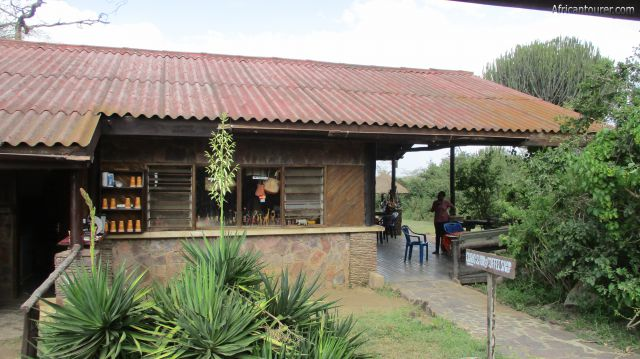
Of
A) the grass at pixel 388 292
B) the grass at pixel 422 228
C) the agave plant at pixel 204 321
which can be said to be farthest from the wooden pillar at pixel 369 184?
the grass at pixel 422 228

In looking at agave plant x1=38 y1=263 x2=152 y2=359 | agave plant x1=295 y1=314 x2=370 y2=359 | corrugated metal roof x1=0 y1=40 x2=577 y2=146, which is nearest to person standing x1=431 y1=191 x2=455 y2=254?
corrugated metal roof x1=0 y1=40 x2=577 y2=146

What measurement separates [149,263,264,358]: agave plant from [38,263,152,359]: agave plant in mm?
184

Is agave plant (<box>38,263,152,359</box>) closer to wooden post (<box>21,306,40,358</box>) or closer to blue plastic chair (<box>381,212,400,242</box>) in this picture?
wooden post (<box>21,306,40,358</box>)

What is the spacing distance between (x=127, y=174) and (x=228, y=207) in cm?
173

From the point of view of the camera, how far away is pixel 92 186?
7.72m

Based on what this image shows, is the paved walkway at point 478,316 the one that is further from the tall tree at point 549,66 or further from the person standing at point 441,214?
the tall tree at point 549,66

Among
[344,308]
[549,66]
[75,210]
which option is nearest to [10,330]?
[75,210]

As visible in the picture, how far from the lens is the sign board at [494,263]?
14.4ft

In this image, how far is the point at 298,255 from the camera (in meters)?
8.73

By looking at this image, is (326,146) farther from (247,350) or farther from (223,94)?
(247,350)

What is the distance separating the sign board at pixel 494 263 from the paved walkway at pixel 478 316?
1.46 meters

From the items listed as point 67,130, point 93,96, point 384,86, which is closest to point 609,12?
point 67,130

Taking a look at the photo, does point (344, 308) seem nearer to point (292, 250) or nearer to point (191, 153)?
point (292, 250)

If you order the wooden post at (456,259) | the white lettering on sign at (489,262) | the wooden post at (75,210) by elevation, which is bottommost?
the wooden post at (456,259)
